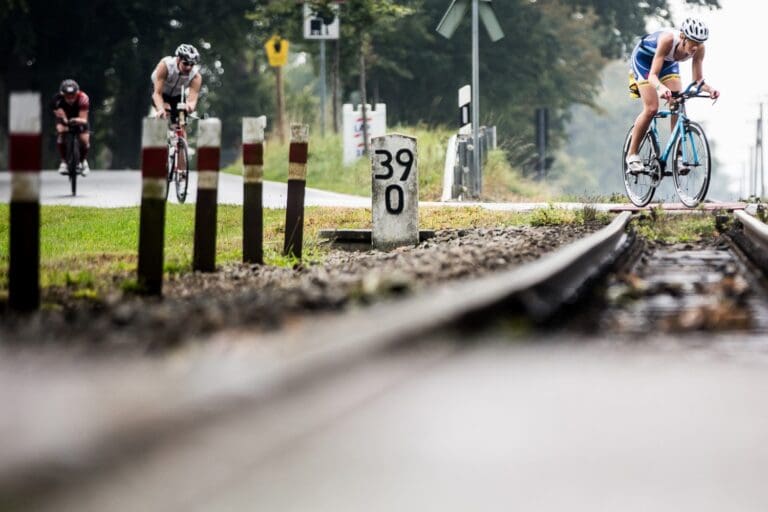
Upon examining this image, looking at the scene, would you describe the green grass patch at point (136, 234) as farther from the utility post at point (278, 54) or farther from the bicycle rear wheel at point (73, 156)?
the utility post at point (278, 54)

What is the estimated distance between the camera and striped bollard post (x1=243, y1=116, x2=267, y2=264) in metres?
11.3

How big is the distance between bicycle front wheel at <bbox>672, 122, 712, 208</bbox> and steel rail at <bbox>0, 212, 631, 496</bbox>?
8.50 m

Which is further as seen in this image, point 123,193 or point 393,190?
point 123,193

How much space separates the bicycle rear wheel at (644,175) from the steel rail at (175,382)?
914 centimetres

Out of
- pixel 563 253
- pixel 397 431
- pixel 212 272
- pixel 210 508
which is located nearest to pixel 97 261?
pixel 212 272

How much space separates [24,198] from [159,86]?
931cm

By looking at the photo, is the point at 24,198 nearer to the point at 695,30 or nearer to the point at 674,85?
the point at 695,30

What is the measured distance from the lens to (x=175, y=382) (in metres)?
3.63

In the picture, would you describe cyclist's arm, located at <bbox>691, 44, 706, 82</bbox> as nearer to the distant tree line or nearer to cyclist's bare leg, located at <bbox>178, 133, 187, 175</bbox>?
cyclist's bare leg, located at <bbox>178, 133, 187, 175</bbox>

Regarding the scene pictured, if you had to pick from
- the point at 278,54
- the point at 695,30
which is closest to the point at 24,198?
the point at 695,30

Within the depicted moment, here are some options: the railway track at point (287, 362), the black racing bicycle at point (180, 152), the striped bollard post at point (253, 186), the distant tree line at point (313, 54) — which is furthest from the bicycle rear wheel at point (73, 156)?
the railway track at point (287, 362)

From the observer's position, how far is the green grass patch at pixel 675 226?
1399cm

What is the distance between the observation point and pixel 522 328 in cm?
680

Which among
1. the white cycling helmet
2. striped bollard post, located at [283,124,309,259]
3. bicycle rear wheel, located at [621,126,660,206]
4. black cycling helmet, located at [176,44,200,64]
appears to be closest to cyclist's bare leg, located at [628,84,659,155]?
bicycle rear wheel, located at [621,126,660,206]
